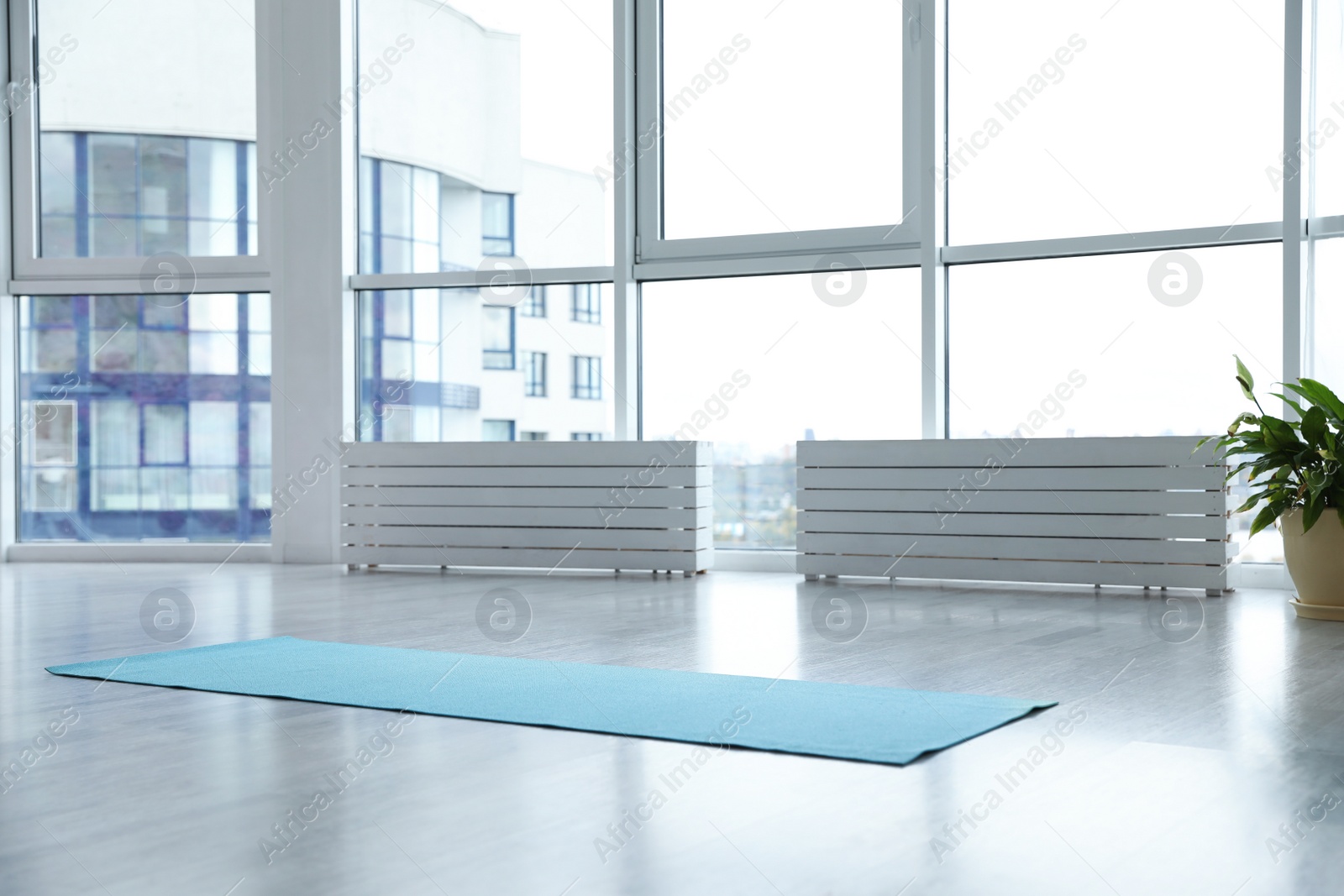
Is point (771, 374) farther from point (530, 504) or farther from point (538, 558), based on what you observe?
point (538, 558)

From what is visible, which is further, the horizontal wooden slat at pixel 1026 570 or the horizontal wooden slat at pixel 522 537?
the horizontal wooden slat at pixel 522 537

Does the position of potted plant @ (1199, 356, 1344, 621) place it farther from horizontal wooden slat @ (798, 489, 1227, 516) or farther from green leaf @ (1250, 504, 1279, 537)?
horizontal wooden slat @ (798, 489, 1227, 516)

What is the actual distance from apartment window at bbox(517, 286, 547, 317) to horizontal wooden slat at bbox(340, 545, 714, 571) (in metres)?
1.17

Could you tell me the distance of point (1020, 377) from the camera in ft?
17.4

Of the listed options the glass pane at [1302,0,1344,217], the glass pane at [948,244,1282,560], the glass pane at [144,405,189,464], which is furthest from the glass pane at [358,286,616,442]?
the glass pane at [1302,0,1344,217]

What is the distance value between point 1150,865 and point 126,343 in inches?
249

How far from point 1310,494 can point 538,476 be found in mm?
3247

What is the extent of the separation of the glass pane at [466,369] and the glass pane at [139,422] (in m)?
0.63

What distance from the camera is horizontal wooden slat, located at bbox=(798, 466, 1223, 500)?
15.4ft

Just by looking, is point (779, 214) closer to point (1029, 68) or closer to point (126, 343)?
point (1029, 68)

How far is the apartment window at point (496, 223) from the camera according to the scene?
617 centimetres

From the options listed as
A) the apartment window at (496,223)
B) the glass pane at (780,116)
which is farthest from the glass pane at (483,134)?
the glass pane at (780,116)

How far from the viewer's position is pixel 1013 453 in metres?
5.02

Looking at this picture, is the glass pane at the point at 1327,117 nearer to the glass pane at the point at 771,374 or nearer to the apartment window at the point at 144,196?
the glass pane at the point at 771,374
